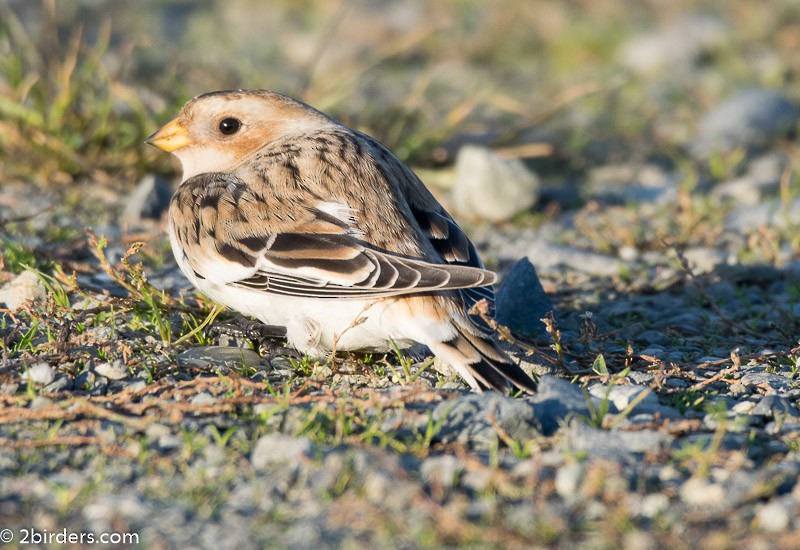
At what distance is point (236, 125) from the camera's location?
4.19 metres

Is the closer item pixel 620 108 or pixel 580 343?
pixel 580 343

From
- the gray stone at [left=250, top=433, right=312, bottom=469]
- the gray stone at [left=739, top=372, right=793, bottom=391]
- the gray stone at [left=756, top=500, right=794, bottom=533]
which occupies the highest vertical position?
the gray stone at [left=250, top=433, right=312, bottom=469]

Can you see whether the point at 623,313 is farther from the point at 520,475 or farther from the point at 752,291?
the point at 520,475

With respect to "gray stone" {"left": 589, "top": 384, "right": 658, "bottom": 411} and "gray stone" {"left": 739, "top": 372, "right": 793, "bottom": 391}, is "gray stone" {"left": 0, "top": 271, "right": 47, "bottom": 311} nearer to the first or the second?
"gray stone" {"left": 589, "top": 384, "right": 658, "bottom": 411}

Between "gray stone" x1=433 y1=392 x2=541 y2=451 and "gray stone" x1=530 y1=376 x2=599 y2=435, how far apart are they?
0.16ft

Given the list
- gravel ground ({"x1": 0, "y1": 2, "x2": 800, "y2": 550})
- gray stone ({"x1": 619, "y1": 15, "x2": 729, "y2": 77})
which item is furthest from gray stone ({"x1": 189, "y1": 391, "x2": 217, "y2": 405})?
gray stone ({"x1": 619, "y1": 15, "x2": 729, "y2": 77})

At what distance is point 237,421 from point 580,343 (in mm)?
1379

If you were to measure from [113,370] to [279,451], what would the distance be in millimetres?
857

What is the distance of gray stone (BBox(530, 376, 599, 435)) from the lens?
2875mm

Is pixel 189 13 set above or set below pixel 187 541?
above

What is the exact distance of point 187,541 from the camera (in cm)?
233

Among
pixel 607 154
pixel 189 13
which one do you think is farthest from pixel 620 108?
pixel 189 13

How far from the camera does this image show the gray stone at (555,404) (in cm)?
288

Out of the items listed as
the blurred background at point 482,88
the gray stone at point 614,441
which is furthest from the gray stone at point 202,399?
the blurred background at point 482,88
